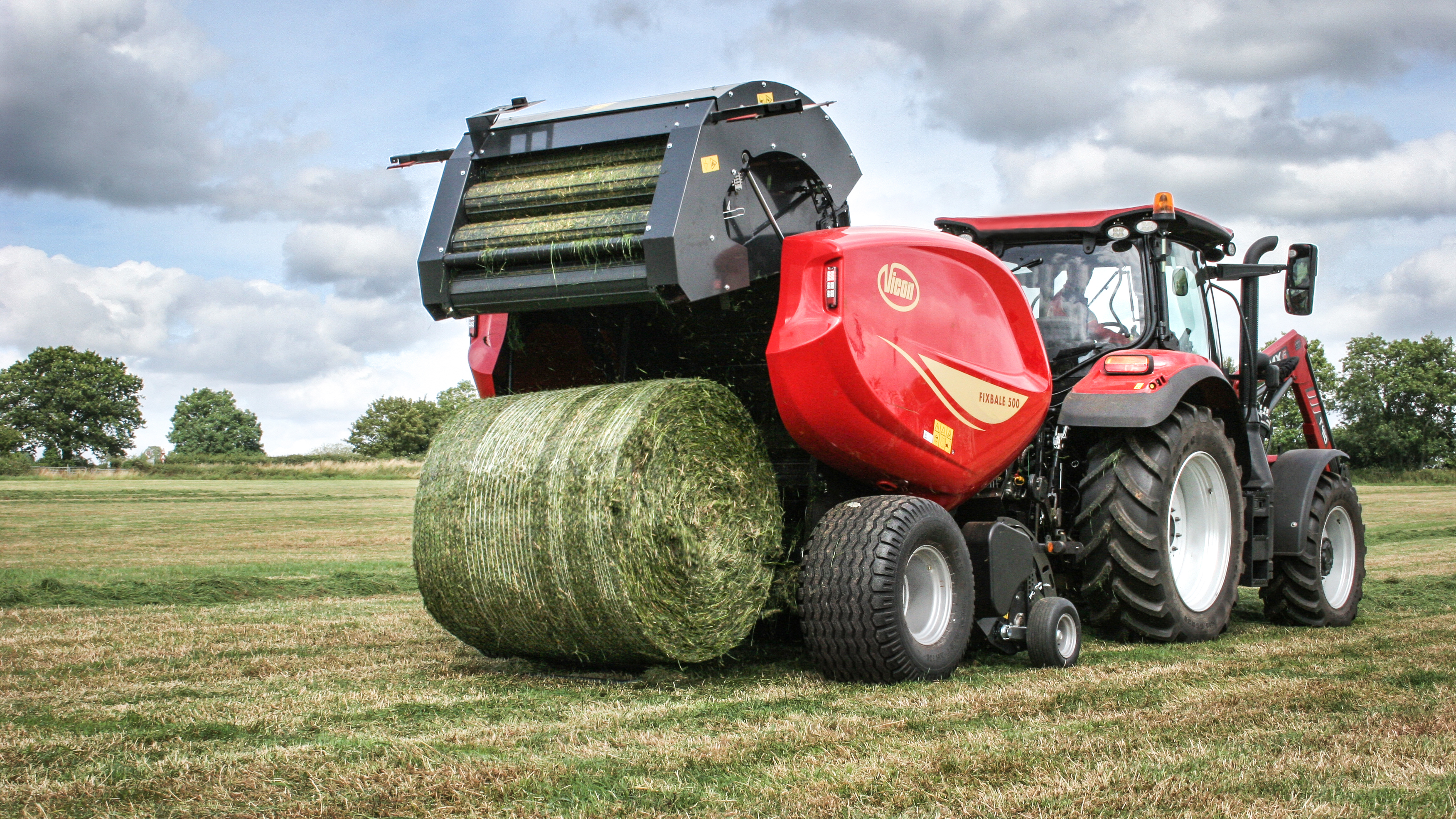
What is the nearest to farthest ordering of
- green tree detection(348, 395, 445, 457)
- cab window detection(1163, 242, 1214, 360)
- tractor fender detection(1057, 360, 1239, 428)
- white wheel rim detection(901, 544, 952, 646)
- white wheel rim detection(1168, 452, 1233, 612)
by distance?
white wheel rim detection(901, 544, 952, 646) → tractor fender detection(1057, 360, 1239, 428) → white wheel rim detection(1168, 452, 1233, 612) → cab window detection(1163, 242, 1214, 360) → green tree detection(348, 395, 445, 457)

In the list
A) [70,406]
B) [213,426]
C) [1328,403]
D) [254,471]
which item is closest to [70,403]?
[70,406]

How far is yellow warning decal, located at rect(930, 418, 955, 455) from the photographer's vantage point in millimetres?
5223

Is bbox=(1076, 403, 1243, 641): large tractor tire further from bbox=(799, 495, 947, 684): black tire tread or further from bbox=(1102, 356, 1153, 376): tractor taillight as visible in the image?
bbox=(799, 495, 947, 684): black tire tread

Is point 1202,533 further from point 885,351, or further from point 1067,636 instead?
point 885,351

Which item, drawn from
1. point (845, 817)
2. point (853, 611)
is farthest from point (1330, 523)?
point (845, 817)

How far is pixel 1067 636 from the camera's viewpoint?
18.2 ft

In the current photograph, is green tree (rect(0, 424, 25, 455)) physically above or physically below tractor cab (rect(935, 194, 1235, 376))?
above

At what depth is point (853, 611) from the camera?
4.79 metres

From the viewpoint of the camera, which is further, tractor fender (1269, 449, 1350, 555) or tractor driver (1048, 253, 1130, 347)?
tractor fender (1269, 449, 1350, 555)

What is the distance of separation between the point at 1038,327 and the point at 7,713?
5147mm

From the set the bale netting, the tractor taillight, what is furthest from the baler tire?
the tractor taillight

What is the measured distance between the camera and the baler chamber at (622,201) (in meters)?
4.91

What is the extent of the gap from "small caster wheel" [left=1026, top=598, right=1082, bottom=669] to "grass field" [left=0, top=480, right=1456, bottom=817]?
0.41 ft

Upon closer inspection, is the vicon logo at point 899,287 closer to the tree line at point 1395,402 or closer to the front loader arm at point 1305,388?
the front loader arm at point 1305,388
